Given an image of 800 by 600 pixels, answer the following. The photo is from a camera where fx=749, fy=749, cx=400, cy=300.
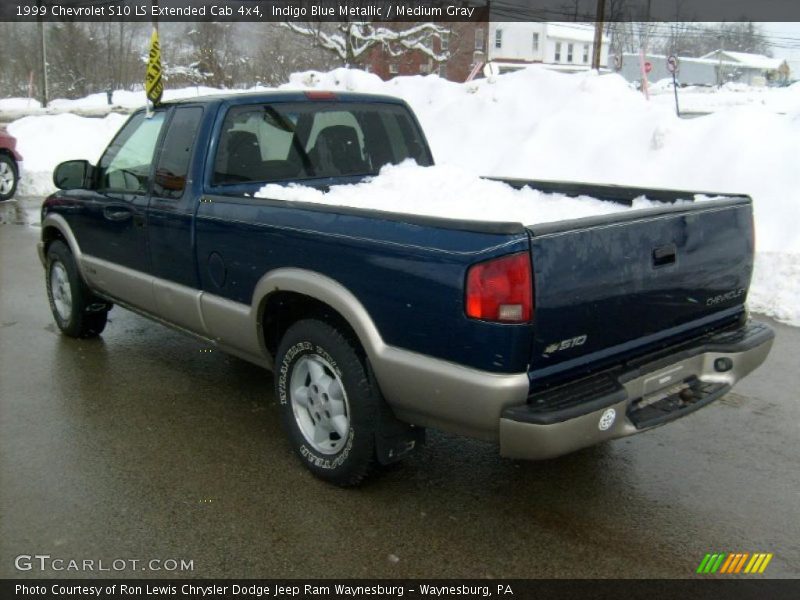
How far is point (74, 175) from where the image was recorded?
209 inches

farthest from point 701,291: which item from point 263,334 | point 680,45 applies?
point 680,45

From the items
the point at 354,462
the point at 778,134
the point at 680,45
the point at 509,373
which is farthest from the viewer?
the point at 680,45

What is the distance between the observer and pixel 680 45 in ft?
254

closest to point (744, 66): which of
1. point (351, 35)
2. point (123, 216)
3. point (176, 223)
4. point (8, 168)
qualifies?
point (351, 35)

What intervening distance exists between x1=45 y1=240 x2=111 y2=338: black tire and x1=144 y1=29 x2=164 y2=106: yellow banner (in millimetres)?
1373

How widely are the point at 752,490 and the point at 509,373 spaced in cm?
164

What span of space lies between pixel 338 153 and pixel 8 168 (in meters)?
11.3

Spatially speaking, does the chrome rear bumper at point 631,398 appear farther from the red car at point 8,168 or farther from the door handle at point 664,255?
the red car at point 8,168

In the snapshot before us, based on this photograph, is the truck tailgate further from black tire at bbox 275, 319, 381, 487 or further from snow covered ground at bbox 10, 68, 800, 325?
snow covered ground at bbox 10, 68, 800, 325

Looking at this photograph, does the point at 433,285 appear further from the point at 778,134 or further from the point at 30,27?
the point at 30,27

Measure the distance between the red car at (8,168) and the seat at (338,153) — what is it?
36.3 ft

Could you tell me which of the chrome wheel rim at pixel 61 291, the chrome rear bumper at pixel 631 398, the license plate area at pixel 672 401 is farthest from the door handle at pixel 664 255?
the chrome wheel rim at pixel 61 291

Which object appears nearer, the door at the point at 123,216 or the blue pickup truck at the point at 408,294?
the blue pickup truck at the point at 408,294

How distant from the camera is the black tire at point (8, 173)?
44.8 feet
